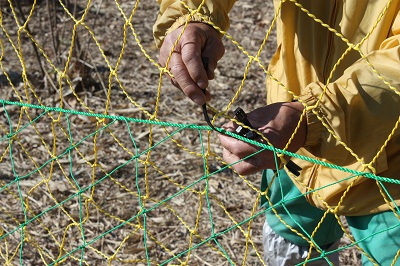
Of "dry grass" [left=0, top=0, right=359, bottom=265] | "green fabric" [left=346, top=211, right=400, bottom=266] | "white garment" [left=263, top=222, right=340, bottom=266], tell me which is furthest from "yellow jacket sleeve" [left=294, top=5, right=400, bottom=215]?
"dry grass" [left=0, top=0, right=359, bottom=265]

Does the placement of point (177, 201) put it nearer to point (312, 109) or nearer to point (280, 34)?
point (280, 34)

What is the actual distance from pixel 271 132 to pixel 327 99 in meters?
0.11

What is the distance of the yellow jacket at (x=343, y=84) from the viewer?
1.10 m

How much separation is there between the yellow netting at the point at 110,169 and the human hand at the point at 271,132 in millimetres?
610

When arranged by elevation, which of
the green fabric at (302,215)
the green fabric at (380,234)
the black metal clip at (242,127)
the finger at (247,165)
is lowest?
the green fabric at (302,215)

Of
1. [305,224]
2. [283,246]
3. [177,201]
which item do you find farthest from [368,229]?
[177,201]

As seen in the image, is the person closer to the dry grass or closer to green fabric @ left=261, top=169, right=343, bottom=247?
green fabric @ left=261, top=169, right=343, bottom=247

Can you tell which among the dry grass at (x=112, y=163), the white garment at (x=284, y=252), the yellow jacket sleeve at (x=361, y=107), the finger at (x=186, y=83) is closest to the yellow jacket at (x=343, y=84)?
the yellow jacket sleeve at (x=361, y=107)

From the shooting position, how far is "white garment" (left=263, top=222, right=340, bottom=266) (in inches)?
66.6

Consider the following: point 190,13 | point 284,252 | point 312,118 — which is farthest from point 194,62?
point 284,252

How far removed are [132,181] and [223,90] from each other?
713 millimetres

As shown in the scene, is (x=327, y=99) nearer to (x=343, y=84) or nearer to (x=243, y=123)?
(x=343, y=84)

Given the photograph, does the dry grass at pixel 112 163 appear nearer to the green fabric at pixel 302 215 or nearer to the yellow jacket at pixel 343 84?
the green fabric at pixel 302 215

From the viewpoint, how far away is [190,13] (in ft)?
4.29
